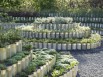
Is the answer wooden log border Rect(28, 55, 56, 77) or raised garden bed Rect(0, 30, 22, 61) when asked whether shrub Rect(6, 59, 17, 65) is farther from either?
wooden log border Rect(28, 55, 56, 77)

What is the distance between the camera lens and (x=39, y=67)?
8.44 meters

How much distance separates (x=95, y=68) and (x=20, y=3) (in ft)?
46.7

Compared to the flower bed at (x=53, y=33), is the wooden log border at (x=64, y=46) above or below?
below

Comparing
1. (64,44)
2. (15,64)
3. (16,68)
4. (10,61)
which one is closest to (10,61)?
(10,61)

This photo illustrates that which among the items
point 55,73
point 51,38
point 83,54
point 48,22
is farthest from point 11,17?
point 55,73

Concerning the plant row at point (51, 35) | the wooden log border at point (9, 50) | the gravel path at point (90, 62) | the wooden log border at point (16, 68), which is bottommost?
the gravel path at point (90, 62)

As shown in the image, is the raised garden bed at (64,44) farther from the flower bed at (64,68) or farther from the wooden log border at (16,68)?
the wooden log border at (16,68)

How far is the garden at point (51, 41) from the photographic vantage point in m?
8.09

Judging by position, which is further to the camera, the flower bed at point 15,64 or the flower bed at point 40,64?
the flower bed at point 40,64

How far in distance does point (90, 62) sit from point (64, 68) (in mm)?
2587

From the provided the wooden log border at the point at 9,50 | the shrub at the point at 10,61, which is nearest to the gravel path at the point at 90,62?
the wooden log border at the point at 9,50

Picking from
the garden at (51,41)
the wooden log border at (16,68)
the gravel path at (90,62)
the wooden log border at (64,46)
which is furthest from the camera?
the wooden log border at (64,46)

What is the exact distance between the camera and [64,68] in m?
9.15

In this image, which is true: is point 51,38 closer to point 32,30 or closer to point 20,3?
point 32,30
